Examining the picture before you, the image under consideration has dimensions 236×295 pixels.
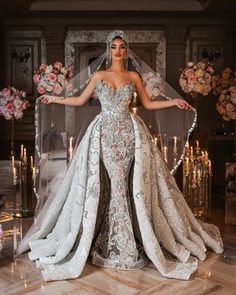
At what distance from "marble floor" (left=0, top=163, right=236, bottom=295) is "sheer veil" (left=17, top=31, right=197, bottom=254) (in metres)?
0.45

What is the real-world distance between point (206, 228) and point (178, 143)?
82cm

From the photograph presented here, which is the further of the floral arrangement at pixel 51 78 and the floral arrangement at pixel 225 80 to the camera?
the floral arrangement at pixel 225 80

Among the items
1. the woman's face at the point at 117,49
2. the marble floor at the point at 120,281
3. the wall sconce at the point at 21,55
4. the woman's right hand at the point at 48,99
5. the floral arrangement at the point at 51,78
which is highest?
the wall sconce at the point at 21,55

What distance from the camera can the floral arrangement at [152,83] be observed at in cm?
404

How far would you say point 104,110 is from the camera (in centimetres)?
359

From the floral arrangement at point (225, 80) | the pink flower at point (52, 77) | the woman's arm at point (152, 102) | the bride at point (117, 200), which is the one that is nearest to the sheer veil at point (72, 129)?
the woman's arm at point (152, 102)

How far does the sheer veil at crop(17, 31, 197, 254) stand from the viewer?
395 cm

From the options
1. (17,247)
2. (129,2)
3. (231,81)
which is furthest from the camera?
(129,2)

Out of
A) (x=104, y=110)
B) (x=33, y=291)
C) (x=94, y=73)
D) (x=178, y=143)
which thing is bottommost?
(x=33, y=291)

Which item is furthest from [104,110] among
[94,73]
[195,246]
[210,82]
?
[210,82]

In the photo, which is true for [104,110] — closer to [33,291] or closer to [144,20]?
[33,291]

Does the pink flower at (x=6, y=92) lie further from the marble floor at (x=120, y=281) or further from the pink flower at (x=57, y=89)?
the marble floor at (x=120, y=281)

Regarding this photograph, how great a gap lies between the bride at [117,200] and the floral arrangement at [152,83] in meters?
0.30

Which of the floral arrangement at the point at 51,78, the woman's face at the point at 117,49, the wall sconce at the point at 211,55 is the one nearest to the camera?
the woman's face at the point at 117,49
